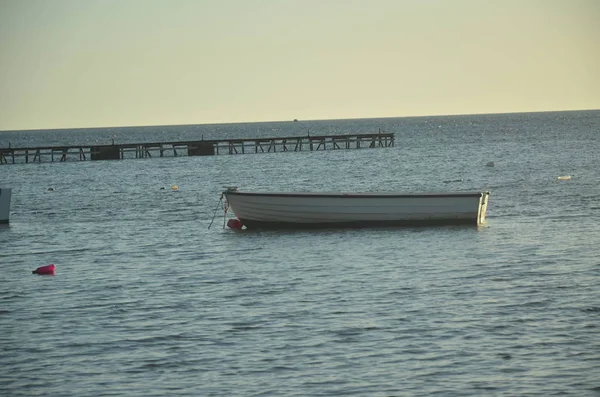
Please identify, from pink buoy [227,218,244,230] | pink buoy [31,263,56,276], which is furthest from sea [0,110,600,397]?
pink buoy [227,218,244,230]

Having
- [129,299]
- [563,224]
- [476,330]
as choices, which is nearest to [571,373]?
[476,330]

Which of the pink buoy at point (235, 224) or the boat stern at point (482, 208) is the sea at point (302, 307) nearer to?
the pink buoy at point (235, 224)

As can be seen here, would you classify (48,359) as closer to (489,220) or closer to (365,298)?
(365,298)

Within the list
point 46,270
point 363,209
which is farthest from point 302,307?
point 363,209

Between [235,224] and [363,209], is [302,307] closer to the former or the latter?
[363,209]

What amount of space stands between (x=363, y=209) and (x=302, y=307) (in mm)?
15600

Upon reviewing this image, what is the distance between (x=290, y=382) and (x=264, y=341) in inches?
115

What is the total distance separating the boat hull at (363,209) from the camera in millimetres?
38438

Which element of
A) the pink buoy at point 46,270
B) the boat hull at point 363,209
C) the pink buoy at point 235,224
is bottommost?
the pink buoy at point 46,270

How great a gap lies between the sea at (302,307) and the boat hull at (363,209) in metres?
0.62

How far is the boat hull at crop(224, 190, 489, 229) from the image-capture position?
3844 centimetres

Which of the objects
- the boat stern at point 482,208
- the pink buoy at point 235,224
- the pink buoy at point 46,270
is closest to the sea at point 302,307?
the pink buoy at point 46,270

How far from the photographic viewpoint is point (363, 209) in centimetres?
Answer: 3875

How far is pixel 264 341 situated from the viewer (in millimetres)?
20203
